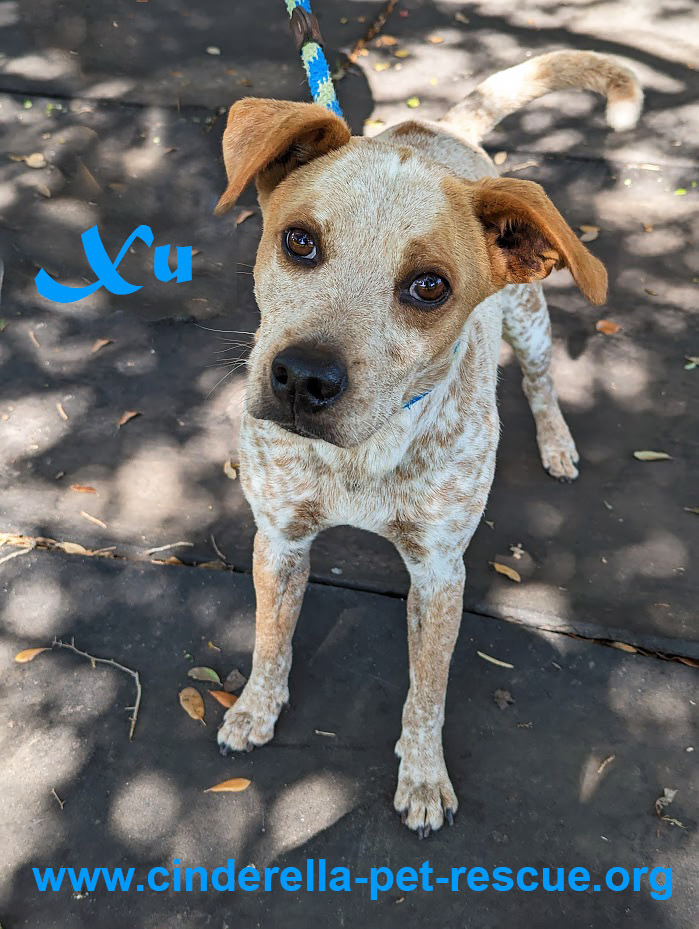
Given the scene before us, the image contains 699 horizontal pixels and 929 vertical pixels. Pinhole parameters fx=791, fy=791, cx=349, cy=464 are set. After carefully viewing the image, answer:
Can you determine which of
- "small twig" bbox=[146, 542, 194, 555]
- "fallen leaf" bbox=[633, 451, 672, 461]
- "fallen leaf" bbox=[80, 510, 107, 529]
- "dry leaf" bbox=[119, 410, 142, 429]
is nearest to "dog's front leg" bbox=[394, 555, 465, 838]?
"small twig" bbox=[146, 542, 194, 555]

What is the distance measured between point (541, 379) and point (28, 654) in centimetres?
281

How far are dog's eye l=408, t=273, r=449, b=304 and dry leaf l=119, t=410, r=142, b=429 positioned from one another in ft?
8.32

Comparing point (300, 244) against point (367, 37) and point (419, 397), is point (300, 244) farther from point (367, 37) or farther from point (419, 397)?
point (367, 37)

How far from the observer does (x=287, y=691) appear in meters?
3.25

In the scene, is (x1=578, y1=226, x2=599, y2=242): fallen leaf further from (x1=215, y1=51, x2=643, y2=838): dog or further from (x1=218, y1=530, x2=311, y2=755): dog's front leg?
(x1=218, y1=530, x2=311, y2=755): dog's front leg

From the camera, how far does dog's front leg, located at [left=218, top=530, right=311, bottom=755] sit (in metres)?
2.99

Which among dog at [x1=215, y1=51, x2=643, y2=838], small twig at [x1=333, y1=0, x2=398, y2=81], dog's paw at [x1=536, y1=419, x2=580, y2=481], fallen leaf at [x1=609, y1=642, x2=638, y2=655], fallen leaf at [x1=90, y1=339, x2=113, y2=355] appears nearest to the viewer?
dog at [x1=215, y1=51, x2=643, y2=838]

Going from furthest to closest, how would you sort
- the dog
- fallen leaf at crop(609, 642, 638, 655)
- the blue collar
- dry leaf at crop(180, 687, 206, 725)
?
fallen leaf at crop(609, 642, 638, 655) < dry leaf at crop(180, 687, 206, 725) < the blue collar < the dog

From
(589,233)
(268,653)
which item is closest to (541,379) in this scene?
(589,233)

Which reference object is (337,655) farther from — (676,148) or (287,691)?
(676,148)

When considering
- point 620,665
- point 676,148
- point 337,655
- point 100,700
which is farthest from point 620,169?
point 100,700

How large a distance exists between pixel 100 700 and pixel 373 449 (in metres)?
1.66

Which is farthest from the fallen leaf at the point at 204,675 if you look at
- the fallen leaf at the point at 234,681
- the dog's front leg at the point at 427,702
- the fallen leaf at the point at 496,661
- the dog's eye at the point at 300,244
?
the dog's eye at the point at 300,244

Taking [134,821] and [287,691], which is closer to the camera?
[134,821]
